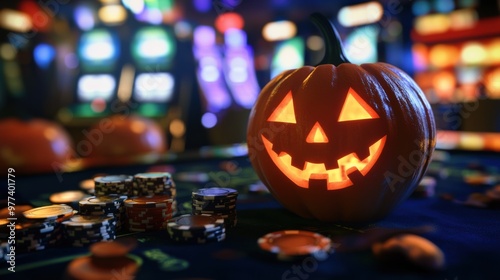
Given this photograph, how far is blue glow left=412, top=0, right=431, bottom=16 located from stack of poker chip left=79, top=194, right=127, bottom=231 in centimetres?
899

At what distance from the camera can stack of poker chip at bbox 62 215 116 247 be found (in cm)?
140

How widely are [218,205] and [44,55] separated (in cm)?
515

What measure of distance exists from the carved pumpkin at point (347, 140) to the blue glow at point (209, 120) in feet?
17.9

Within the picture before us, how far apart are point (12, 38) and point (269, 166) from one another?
4383mm

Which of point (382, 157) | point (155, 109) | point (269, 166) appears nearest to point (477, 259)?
point (382, 157)

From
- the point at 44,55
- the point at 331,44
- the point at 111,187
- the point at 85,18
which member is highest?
the point at 85,18

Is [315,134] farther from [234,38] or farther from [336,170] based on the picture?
[234,38]

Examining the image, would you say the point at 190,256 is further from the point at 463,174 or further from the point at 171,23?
the point at 171,23

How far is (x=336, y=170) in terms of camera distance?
1.61 meters

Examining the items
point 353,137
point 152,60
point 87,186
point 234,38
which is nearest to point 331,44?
point 353,137

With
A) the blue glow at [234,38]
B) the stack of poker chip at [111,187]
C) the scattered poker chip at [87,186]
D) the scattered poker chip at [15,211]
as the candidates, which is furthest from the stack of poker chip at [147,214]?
the blue glow at [234,38]

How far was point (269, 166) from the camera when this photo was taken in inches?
67.9

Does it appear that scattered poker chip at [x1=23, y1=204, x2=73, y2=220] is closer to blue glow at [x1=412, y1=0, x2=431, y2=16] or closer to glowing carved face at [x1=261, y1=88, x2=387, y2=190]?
glowing carved face at [x1=261, y1=88, x2=387, y2=190]

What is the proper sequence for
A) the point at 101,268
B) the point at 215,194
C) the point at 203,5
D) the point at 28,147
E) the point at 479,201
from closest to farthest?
the point at 101,268
the point at 215,194
the point at 479,201
the point at 28,147
the point at 203,5
